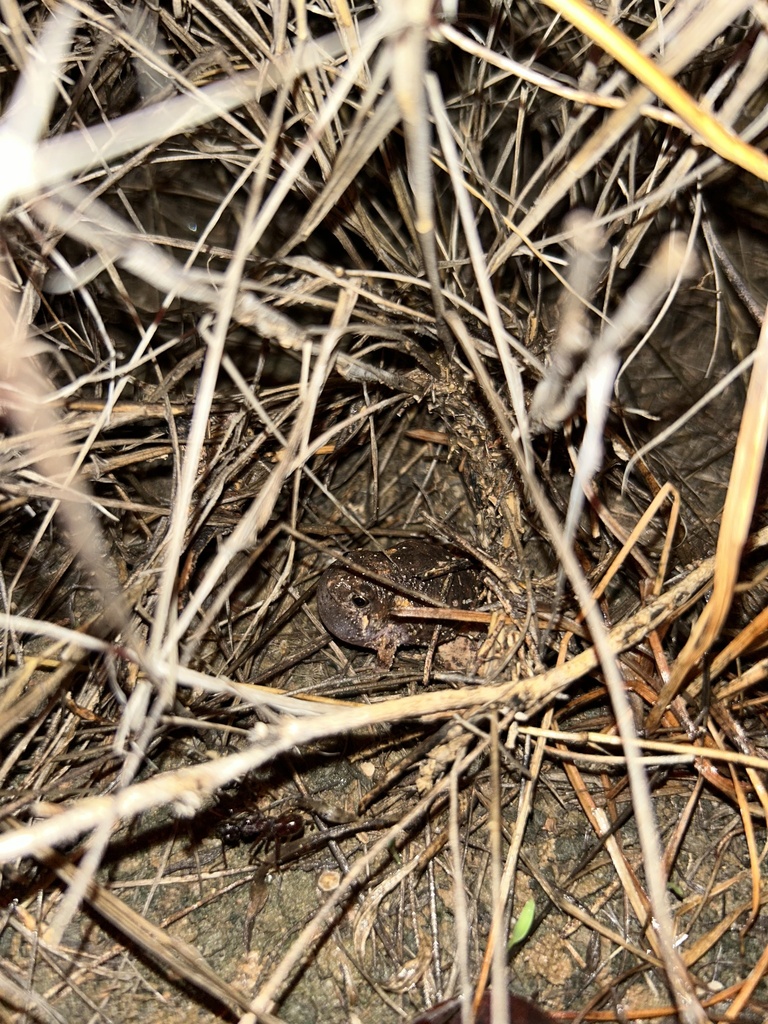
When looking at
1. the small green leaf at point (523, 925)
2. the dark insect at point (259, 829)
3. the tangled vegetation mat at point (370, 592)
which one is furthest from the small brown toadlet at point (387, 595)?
the small green leaf at point (523, 925)

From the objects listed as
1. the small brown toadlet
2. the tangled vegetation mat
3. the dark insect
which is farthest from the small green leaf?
the small brown toadlet

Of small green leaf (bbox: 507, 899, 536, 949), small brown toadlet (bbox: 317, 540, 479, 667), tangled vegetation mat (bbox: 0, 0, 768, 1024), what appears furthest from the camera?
small brown toadlet (bbox: 317, 540, 479, 667)

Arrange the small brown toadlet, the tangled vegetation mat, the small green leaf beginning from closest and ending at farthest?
the tangled vegetation mat < the small green leaf < the small brown toadlet

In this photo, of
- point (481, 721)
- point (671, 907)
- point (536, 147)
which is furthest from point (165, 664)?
point (536, 147)

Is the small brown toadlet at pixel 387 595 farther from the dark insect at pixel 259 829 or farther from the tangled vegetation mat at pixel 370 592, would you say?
the dark insect at pixel 259 829

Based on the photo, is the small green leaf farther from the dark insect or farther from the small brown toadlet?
the small brown toadlet

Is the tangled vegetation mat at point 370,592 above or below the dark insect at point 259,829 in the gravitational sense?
above

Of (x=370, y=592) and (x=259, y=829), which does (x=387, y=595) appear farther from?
(x=259, y=829)

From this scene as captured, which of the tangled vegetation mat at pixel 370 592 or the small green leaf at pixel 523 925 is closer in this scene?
the tangled vegetation mat at pixel 370 592
